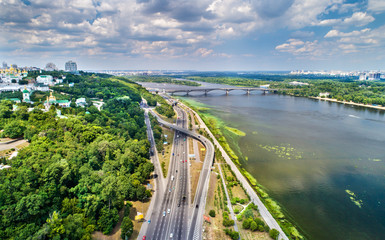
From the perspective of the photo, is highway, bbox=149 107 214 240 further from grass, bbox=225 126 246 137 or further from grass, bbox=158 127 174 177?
grass, bbox=225 126 246 137

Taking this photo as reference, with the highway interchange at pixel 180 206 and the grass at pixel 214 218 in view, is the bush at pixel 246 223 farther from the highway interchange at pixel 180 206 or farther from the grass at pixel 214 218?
the highway interchange at pixel 180 206

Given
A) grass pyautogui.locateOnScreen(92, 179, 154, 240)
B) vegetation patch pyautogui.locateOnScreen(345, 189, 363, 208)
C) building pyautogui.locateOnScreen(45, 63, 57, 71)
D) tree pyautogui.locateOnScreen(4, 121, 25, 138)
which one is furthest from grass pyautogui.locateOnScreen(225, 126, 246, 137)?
building pyautogui.locateOnScreen(45, 63, 57, 71)

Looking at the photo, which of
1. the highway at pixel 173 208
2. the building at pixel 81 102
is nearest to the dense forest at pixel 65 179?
the highway at pixel 173 208

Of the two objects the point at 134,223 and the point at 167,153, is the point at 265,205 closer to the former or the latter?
the point at 134,223

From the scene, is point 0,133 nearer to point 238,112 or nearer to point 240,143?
point 240,143

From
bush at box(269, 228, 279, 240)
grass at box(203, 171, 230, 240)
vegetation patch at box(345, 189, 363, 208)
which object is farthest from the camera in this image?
vegetation patch at box(345, 189, 363, 208)

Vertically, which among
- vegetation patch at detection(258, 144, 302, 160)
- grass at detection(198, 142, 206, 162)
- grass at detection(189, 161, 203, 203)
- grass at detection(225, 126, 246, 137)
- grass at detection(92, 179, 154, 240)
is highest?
grass at detection(225, 126, 246, 137)

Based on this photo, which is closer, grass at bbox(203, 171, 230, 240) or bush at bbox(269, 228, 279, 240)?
bush at bbox(269, 228, 279, 240)

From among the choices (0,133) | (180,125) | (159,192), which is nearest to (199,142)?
(180,125)
